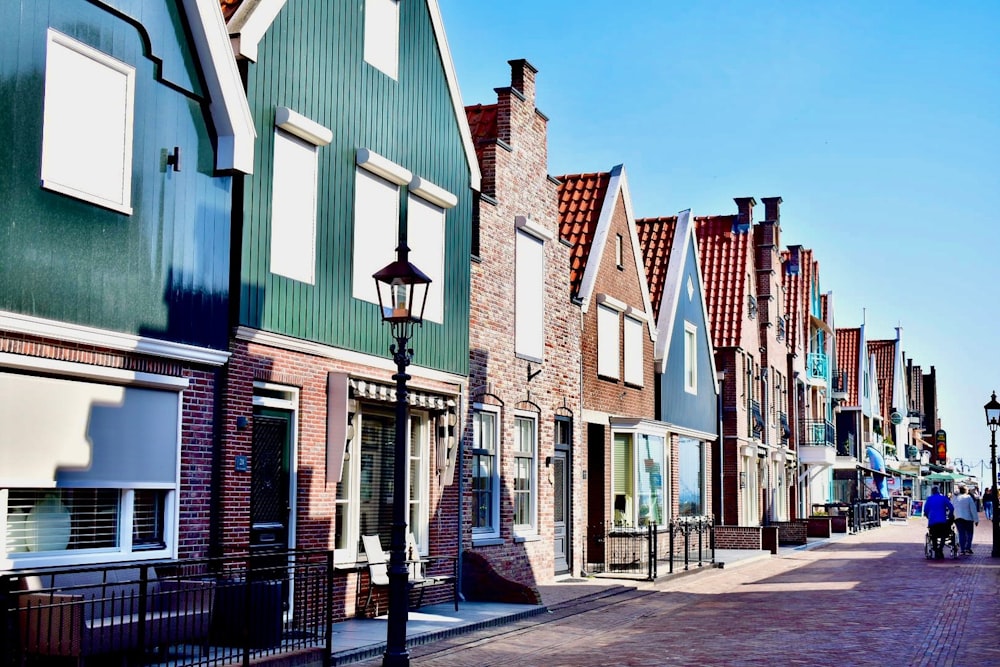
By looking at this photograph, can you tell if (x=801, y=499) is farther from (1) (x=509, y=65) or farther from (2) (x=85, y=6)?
(2) (x=85, y=6)

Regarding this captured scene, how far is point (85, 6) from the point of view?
472 inches

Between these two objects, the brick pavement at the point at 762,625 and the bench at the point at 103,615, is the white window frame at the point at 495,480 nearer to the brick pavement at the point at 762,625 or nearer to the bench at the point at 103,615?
the brick pavement at the point at 762,625

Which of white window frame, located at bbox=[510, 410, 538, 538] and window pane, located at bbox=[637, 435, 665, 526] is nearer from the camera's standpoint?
white window frame, located at bbox=[510, 410, 538, 538]

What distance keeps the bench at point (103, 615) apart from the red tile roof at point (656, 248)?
20.6 meters

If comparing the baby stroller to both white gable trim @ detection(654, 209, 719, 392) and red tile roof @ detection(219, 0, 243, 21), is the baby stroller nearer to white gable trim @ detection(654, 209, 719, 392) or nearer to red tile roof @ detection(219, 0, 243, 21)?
white gable trim @ detection(654, 209, 719, 392)

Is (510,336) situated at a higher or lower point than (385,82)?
lower

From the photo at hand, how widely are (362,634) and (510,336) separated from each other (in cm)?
798

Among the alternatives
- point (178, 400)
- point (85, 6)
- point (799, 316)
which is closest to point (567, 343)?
point (178, 400)

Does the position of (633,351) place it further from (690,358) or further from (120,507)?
(120,507)

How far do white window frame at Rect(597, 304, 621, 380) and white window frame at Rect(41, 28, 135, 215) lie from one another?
15090 millimetres

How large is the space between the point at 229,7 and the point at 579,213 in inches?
537

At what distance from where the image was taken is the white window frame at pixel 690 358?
107 ft

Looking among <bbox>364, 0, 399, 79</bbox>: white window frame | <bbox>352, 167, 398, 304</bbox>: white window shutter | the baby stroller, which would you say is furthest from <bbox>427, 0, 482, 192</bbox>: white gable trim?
the baby stroller

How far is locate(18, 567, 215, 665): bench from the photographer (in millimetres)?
10289
